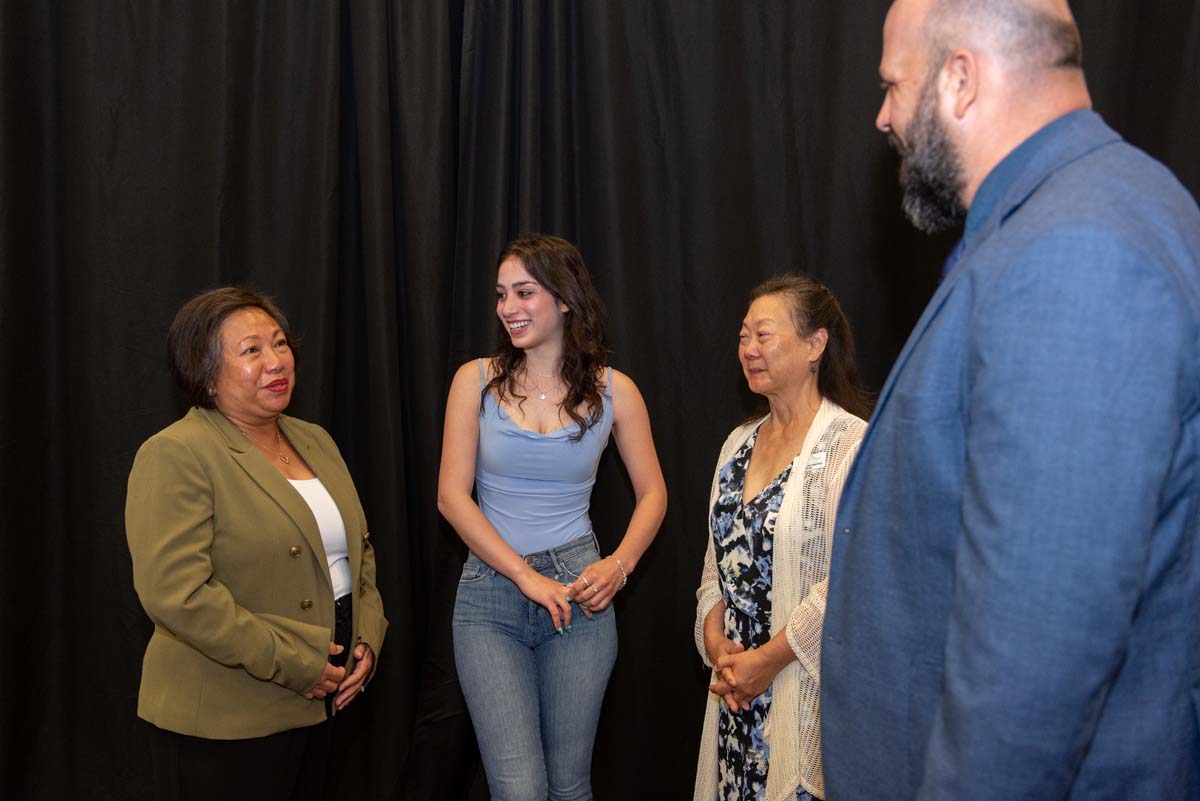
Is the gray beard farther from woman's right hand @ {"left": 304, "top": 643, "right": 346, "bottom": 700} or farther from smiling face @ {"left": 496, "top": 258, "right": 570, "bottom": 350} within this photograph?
woman's right hand @ {"left": 304, "top": 643, "right": 346, "bottom": 700}

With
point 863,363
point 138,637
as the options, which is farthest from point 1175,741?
point 138,637

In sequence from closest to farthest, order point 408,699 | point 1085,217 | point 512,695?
point 1085,217, point 512,695, point 408,699

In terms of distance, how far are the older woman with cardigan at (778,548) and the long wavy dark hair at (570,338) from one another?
41cm

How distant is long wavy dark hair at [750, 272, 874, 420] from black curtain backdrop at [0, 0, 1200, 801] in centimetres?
69

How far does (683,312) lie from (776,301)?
2.59 ft

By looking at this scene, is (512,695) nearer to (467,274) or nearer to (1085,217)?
(467,274)

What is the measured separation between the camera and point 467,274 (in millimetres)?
3172

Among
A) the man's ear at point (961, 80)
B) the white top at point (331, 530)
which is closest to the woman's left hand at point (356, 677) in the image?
the white top at point (331, 530)

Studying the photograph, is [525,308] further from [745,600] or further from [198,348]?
[745,600]

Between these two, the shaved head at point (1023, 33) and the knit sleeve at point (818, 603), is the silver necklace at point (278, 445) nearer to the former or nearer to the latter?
the knit sleeve at point (818, 603)

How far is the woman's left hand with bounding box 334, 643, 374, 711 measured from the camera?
7.25ft

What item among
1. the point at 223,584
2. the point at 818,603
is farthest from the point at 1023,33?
the point at 223,584

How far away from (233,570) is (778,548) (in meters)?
1.24

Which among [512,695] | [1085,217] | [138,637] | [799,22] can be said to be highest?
[799,22]
